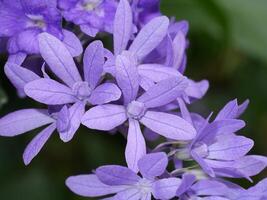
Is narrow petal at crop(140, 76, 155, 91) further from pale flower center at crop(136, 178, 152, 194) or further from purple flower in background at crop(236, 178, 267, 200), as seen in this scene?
purple flower in background at crop(236, 178, 267, 200)

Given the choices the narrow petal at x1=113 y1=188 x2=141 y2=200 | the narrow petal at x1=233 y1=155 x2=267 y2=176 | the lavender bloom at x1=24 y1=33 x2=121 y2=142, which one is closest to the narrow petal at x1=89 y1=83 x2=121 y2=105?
the lavender bloom at x1=24 y1=33 x2=121 y2=142

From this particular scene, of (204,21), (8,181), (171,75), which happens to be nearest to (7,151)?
(8,181)

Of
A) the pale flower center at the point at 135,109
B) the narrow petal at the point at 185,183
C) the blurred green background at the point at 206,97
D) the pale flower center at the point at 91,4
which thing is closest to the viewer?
the narrow petal at the point at 185,183

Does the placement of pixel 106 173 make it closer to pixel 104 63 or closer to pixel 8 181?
pixel 104 63

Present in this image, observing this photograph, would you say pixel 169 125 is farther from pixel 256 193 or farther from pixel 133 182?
pixel 256 193

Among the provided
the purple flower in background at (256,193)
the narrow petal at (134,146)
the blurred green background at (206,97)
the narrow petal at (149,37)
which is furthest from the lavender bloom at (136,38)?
the blurred green background at (206,97)

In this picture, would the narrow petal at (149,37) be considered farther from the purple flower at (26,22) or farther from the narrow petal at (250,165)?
the narrow petal at (250,165)

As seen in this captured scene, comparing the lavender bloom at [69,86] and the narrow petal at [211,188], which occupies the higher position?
the lavender bloom at [69,86]
